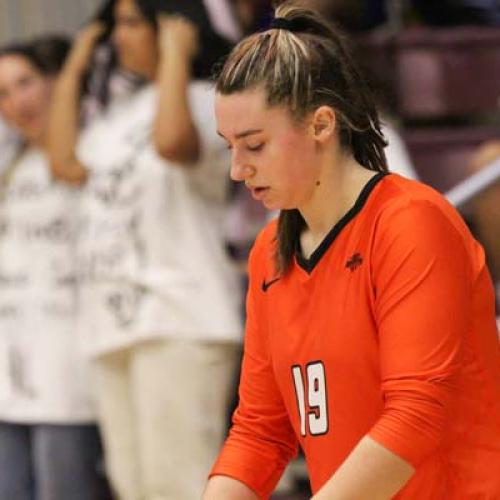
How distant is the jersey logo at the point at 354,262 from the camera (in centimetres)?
207

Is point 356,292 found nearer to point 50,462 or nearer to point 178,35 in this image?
point 178,35

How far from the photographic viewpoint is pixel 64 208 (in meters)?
4.20

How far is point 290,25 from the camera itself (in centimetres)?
213

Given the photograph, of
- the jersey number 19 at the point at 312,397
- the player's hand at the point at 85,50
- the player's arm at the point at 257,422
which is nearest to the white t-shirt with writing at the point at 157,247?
the player's hand at the point at 85,50

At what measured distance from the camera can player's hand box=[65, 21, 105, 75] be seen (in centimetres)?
438

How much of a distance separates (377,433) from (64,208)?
2.38 metres

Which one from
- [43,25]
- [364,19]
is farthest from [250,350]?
[43,25]

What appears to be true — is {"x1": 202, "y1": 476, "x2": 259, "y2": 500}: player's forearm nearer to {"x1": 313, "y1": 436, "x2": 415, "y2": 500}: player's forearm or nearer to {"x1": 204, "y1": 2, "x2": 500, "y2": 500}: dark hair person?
{"x1": 204, "y1": 2, "x2": 500, "y2": 500}: dark hair person

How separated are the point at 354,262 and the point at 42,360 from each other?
223 centimetres

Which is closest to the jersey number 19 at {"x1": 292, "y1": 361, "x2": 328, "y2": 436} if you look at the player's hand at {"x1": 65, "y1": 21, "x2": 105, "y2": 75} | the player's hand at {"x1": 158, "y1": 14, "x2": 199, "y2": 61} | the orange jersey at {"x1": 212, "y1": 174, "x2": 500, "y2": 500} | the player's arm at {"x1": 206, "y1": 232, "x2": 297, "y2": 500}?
the orange jersey at {"x1": 212, "y1": 174, "x2": 500, "y2": 500}

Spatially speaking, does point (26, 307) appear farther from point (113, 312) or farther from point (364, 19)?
point (364, 19)

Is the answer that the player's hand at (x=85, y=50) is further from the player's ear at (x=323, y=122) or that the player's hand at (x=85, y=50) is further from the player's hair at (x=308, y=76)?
the player's ear at (x=323, y=122)

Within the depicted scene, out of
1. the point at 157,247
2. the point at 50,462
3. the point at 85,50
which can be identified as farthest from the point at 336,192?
the point at 85,50

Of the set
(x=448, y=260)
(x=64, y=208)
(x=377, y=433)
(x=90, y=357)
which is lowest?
(x=90, y=357)
